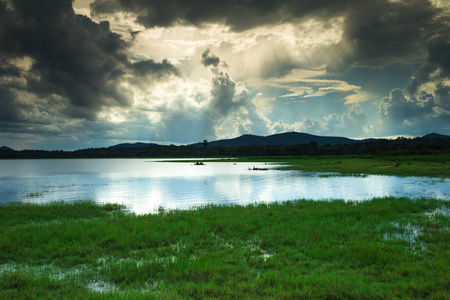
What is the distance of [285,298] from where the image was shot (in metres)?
8.25

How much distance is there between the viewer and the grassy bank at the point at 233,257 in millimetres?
8853

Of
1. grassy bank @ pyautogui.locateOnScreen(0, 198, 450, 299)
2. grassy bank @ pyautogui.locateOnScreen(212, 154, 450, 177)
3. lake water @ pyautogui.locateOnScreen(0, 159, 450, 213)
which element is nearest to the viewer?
grassy bank @ pyautogui.locateOnScreen(0, 198, 450, 299)

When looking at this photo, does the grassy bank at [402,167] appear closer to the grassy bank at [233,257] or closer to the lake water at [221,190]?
the lake water at [221,190]

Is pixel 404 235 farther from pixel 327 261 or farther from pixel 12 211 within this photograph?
pixel 12 211

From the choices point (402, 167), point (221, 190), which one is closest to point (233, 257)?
point (221, 190)

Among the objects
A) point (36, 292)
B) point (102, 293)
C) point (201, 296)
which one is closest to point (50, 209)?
point (36, 292)

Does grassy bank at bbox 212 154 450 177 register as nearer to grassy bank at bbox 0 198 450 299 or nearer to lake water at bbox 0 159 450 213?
lake water at bbox 0 159 450 213

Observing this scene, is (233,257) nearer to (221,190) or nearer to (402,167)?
(221,190)

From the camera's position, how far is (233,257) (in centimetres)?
1202

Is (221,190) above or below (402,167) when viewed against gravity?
below

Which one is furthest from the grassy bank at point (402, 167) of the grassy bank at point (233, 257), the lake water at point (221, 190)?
the grassy bank at point (233, 257)

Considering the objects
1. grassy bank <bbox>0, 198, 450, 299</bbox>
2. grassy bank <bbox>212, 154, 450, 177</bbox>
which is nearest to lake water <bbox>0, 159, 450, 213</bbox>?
grassy bank <bbox>212, 154, 450, 177</bbox>

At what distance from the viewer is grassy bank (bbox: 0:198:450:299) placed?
29.0ft

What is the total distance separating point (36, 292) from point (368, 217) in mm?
18839
